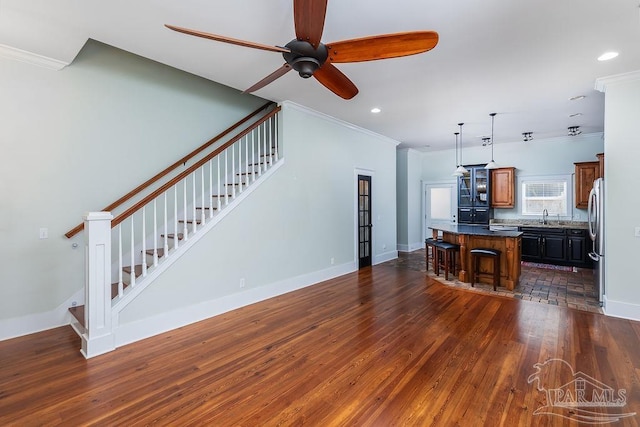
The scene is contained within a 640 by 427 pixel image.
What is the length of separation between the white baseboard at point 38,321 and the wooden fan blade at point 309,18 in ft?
12.8

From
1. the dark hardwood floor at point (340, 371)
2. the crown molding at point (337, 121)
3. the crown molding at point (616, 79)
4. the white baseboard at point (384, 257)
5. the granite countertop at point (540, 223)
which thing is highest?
the crown molding at point (337, 121)

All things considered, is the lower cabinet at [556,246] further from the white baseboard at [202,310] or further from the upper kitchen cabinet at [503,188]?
the white baseboard at [202,310]

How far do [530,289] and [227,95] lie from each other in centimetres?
607

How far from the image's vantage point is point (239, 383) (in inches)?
96.8

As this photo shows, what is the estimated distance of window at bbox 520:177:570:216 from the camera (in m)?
7.32

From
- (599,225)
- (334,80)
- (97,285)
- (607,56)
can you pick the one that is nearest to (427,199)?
(599,225)

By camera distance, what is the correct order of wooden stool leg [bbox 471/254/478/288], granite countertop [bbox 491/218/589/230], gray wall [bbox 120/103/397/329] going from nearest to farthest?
gray wall [bbox 120/103/397/329] < wooden stool leg [bbox 471/254/478/288] < granite countertop [bbox 491/218/589/230]

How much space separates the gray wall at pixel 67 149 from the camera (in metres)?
3.22

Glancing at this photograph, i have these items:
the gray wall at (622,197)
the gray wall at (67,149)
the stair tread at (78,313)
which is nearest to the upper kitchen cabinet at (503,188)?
the gray wall at (622,197)

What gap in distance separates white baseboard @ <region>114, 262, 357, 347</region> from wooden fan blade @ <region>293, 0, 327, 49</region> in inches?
126

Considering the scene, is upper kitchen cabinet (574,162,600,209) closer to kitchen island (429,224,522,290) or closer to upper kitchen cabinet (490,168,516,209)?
upper kitchen cabinet (490,168,516,209)

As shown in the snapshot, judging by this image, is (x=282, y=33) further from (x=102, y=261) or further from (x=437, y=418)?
(x=437, y=418)

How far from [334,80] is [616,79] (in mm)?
3802

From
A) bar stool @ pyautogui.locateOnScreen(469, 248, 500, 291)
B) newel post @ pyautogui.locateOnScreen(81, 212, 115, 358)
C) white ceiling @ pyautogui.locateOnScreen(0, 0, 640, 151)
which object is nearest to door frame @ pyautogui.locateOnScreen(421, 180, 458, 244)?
bar stool @ pyautogui.locateOnScreen(469, 248, 500, 291)
